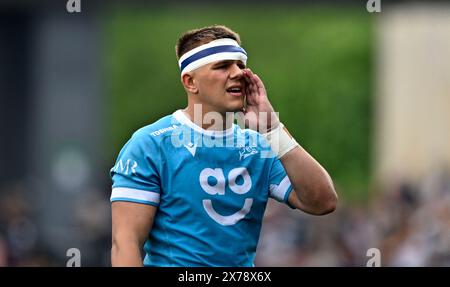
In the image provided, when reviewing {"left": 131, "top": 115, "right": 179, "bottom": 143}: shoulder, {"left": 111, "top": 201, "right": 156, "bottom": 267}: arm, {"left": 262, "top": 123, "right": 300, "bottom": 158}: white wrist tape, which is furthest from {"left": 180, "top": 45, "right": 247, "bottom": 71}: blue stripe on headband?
{"left": 111, "top": 201, "right": 156, "bottom": 267}: arm

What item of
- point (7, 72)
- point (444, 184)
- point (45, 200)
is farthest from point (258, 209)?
point (7, 72)

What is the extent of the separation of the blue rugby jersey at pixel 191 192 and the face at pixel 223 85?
0.69 ft

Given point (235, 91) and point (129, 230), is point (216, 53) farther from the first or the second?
point (129, 230)

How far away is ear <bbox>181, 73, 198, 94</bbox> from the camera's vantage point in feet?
25.6

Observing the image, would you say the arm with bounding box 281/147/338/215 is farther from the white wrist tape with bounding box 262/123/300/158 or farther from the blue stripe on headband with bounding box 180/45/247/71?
the blue stripe on headband with bounding box 180/45/247/71

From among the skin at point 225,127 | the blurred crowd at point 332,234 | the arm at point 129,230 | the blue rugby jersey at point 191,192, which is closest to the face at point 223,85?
the skin at point 225,127

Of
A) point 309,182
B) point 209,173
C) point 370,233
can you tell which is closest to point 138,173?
point 209,173

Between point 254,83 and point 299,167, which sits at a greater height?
point 254,83

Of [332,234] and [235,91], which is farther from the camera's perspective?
[332,234]

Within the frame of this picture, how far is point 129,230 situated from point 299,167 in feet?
3.44

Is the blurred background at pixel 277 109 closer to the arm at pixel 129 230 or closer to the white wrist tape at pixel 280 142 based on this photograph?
the white wrist tape at pixel 280 142

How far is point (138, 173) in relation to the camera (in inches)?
298
